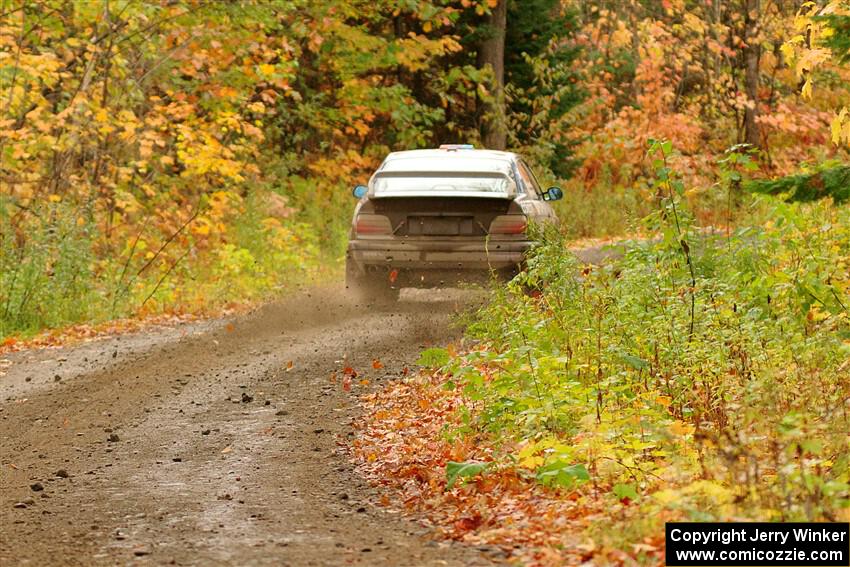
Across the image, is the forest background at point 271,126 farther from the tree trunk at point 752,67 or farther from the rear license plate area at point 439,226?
the rear license plate area at point 439,226

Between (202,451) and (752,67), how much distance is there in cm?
2283

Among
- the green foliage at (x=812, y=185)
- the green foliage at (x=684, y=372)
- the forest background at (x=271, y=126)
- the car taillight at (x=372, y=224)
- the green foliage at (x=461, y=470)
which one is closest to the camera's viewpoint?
the green foliage at (x=684, y=372)

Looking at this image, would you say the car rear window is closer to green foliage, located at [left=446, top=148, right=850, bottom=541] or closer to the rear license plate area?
the rear license plate area

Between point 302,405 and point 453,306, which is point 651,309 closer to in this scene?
point 302,405

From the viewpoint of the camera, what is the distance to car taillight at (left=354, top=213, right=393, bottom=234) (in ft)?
44.6

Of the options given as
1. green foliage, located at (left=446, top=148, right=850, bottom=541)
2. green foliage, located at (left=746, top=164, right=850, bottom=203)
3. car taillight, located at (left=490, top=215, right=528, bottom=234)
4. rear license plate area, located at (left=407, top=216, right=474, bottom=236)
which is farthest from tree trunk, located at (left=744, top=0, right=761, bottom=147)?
green foliage, located at (left=746, top=164, right=850, bottom=203)

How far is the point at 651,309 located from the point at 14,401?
17.4 feet

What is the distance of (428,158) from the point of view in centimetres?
1420

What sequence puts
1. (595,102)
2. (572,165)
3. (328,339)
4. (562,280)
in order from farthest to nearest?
(595,102)
(572,165)
(328,339)
(562,280)

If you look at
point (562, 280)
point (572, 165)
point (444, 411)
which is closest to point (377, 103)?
point (572, 165)

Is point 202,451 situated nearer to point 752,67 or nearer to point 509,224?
point 509,224

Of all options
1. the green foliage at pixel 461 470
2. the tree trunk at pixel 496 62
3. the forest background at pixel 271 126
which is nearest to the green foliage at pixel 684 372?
the green foliage at pixel 461 470

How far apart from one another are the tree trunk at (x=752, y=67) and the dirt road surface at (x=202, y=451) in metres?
16.0

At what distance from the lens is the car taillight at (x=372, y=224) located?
13602mm
